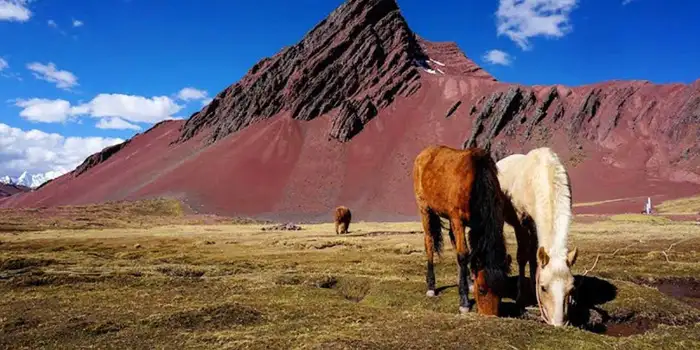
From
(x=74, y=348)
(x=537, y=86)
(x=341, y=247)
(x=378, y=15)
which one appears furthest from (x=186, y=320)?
(x=378, y=15)

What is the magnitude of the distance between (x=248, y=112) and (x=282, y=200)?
163ft

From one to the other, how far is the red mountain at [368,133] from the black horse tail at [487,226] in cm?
7577

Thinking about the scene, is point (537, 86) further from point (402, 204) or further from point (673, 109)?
point (402, 204)

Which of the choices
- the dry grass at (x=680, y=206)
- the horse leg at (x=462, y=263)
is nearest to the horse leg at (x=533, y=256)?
the horse leg at (x=462, y=263)

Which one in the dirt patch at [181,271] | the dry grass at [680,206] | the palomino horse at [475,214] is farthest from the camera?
the dry grass at [680,206]

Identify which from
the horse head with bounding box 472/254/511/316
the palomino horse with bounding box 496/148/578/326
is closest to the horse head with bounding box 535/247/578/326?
the palomino horse with bounding box 496/148/578/326

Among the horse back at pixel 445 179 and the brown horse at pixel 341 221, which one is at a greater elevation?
the horse back at pixel 445 179

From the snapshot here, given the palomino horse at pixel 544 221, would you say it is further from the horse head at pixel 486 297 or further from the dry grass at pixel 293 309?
the horse head at pixel 486 297

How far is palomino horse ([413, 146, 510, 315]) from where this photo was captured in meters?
10.3

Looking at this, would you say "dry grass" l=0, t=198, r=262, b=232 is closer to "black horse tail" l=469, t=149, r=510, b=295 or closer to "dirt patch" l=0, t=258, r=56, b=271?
"dirt patch" l=0, t=258, r=56, b=271

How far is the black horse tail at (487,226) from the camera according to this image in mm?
10320

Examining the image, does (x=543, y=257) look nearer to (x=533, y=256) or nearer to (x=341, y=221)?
(x=533, y=256)

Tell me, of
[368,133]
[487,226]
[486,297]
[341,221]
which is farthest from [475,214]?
[368,133]

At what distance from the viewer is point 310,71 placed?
14600 centimetres
